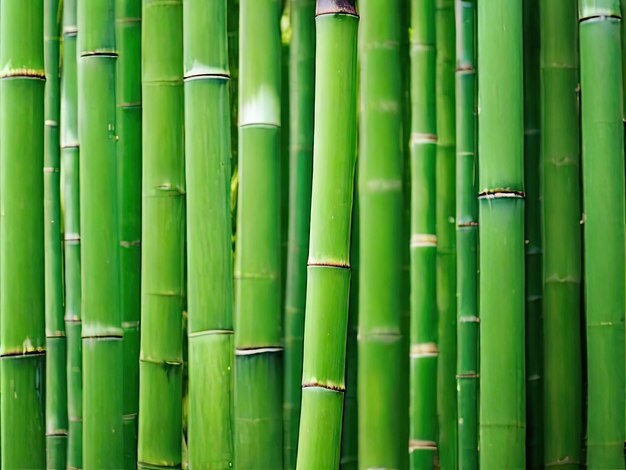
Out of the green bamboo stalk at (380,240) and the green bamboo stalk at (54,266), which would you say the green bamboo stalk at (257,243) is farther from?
the green bamboo stalk at (54,266)

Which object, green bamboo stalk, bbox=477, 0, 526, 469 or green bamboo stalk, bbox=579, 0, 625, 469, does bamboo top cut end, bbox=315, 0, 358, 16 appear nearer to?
green bamboo stalk, bbox=477, 0, 526, 469

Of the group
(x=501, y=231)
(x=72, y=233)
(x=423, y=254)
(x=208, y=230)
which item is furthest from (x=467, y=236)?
(x=72, y=233)

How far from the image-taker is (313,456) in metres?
0.80

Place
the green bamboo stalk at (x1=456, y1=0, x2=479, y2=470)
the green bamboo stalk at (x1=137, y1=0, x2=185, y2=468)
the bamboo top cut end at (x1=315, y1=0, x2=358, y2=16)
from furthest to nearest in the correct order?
1. the green bamboo stalk at (x1=456, y1=0, x2=479, y2=470)
2. the green bamboo stalk at (x1=137, y1=0, x2=185, y2=468)
3. the bamboo top cut end at (x1=315, y1=0, x2=358, y2=16)

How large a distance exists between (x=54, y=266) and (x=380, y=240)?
43 centimetres

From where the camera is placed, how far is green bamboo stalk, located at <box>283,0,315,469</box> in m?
0.99

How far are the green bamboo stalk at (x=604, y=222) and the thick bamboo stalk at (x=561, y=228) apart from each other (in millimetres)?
60

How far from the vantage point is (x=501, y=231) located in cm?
82

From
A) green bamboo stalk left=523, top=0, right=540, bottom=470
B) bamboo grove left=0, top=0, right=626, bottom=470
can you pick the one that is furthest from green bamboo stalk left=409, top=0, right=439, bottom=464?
green bamboo stalk left=523, top=0, right=540, bottom=470

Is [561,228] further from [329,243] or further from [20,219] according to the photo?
[20,219]

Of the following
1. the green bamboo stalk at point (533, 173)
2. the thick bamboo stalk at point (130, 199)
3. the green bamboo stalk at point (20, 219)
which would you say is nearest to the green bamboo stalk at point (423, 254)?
the green bamboo stalk at point (533, 173)

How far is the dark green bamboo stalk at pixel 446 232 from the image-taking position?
1.05 m

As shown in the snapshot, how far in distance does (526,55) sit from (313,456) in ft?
1.68

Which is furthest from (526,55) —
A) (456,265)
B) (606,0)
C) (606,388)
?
(606,388)
